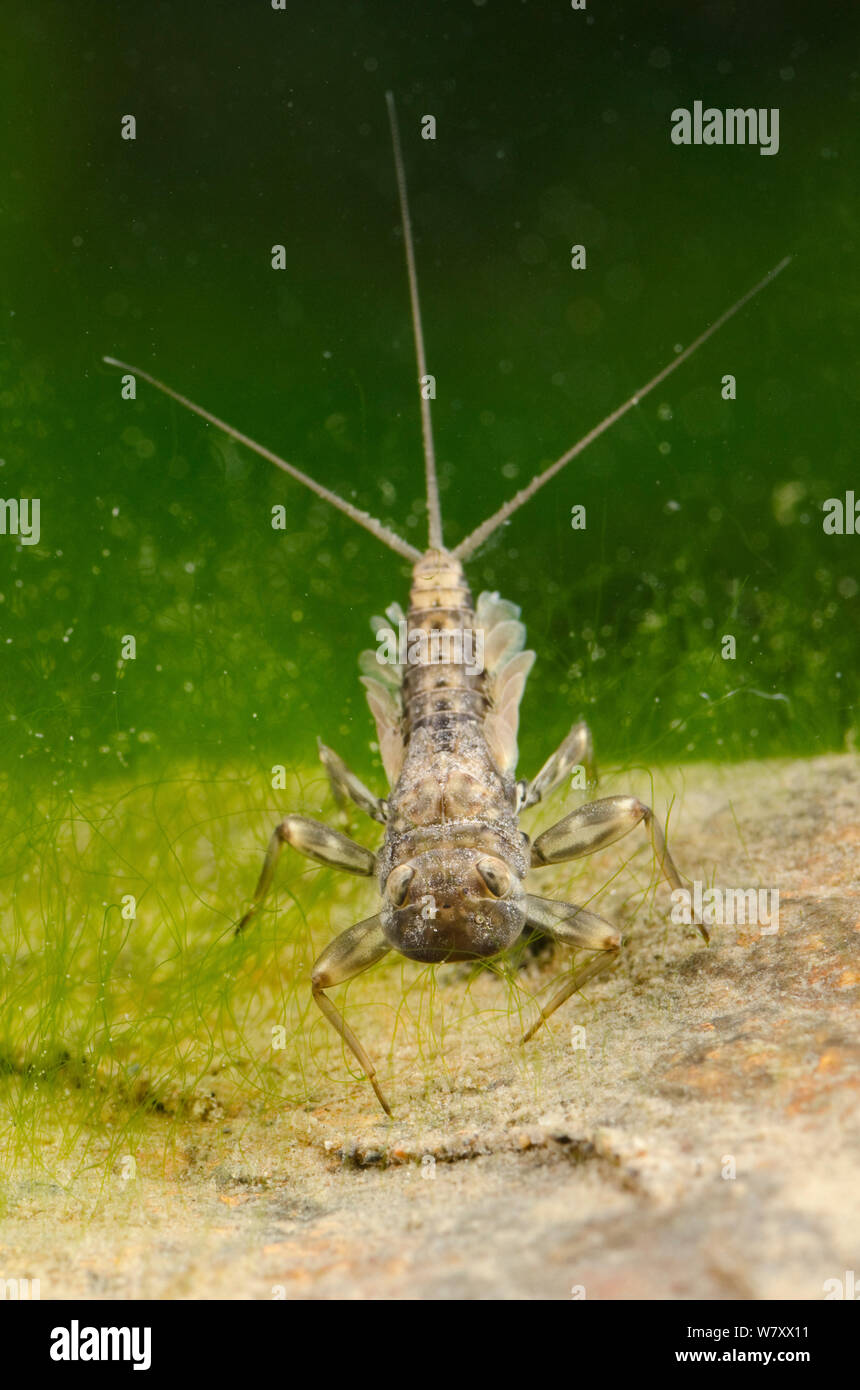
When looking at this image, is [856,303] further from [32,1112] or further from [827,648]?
[32,1112]

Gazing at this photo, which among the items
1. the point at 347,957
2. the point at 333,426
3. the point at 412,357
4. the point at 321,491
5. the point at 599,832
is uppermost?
the point at 412,357

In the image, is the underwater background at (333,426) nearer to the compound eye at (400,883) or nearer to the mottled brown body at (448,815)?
the mottled brown body at (448,815)

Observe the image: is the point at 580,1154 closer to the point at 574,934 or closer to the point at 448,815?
the point at 574,934

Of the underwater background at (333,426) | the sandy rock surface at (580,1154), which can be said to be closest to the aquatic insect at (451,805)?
the sandy rock surface at (580,1154)

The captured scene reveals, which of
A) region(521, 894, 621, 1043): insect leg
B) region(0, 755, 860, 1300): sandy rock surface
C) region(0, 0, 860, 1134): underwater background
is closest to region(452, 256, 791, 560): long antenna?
region(0, 0, 860, 1134): underwater background

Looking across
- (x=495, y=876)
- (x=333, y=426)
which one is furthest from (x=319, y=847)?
(x=333, y=426)

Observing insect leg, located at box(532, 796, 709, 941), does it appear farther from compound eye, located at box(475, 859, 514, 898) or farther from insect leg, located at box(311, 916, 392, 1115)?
insect leg, located at box(311, 916, 392, 1115)

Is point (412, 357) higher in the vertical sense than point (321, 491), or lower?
higher
